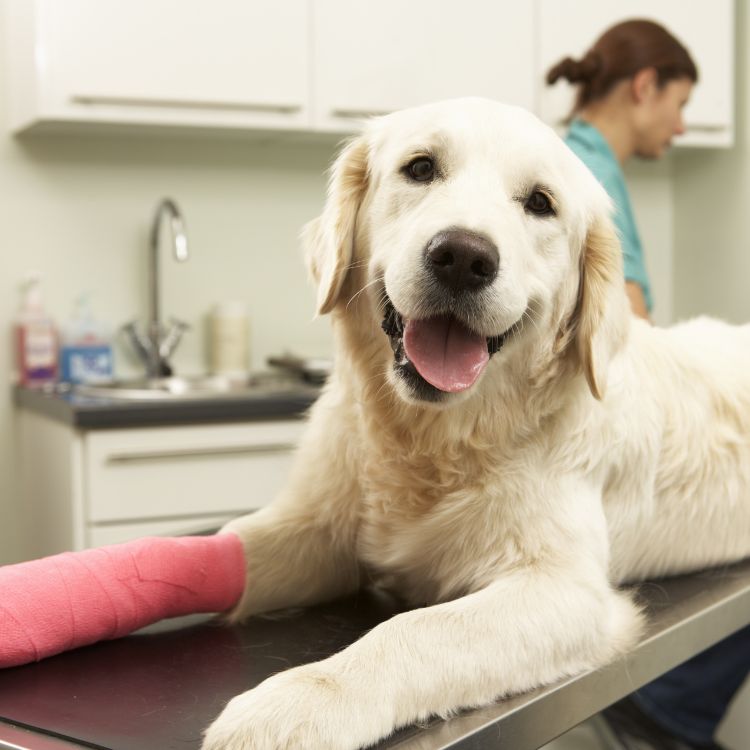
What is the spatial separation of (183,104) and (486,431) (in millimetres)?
1907

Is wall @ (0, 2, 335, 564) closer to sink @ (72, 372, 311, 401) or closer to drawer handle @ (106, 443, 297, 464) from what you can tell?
sink @ (72, 372, 311, 401)

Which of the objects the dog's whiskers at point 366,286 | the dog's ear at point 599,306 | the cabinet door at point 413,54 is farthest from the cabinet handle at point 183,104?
the dog's ear at point 599,306

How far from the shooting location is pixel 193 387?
3035 mm

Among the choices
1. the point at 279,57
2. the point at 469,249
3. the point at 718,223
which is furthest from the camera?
the point at 718,223

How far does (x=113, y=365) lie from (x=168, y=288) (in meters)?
0.30

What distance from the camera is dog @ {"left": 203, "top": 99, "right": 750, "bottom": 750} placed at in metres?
1.04

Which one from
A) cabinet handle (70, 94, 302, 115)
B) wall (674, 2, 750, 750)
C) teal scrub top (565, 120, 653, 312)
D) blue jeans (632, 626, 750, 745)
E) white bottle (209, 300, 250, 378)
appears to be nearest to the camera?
blue jeans (632, 626, 750, 745)

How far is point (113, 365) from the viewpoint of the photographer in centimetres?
303

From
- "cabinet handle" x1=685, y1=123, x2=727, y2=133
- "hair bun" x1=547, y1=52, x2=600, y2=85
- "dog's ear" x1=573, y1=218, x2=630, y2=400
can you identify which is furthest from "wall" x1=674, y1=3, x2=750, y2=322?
"dog's ear" x1=573, y1=218, x2=630, y2=400

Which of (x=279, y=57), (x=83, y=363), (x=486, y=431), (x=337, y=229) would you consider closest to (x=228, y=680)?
(x=486, y=431)

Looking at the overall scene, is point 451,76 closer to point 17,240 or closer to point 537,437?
point 17,240

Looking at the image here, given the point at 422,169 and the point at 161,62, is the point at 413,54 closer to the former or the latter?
the point at 161,62

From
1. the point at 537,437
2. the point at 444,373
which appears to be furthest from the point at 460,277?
the point at 537,437

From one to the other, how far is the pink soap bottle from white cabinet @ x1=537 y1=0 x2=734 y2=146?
1.63 m
